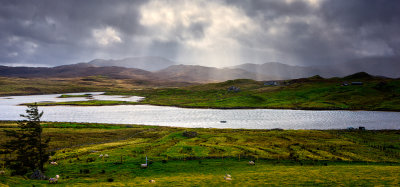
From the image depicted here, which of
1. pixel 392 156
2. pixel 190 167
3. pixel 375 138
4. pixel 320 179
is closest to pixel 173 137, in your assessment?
pixel 190 167

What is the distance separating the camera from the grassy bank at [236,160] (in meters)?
33.2

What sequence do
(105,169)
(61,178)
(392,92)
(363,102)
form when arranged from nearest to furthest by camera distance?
(61,178) → (105,169) → (363,102) → (392,92)

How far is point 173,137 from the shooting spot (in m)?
70.6

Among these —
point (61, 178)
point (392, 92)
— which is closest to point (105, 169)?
point (61, 178)

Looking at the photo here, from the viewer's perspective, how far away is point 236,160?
49.1 metres

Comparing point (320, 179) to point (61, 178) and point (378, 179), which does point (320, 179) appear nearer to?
point (378, 179)

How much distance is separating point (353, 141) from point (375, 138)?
35.5 ft

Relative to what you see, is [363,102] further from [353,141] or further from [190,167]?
[190,167]

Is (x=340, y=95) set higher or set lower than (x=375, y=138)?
higher

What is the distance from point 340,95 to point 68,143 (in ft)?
643

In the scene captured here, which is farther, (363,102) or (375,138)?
(363,102)

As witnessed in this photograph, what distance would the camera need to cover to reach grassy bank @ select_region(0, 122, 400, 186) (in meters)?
33.2

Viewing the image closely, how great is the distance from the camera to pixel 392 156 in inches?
2094

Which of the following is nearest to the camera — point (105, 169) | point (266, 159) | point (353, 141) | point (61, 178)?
point (61, 178)
